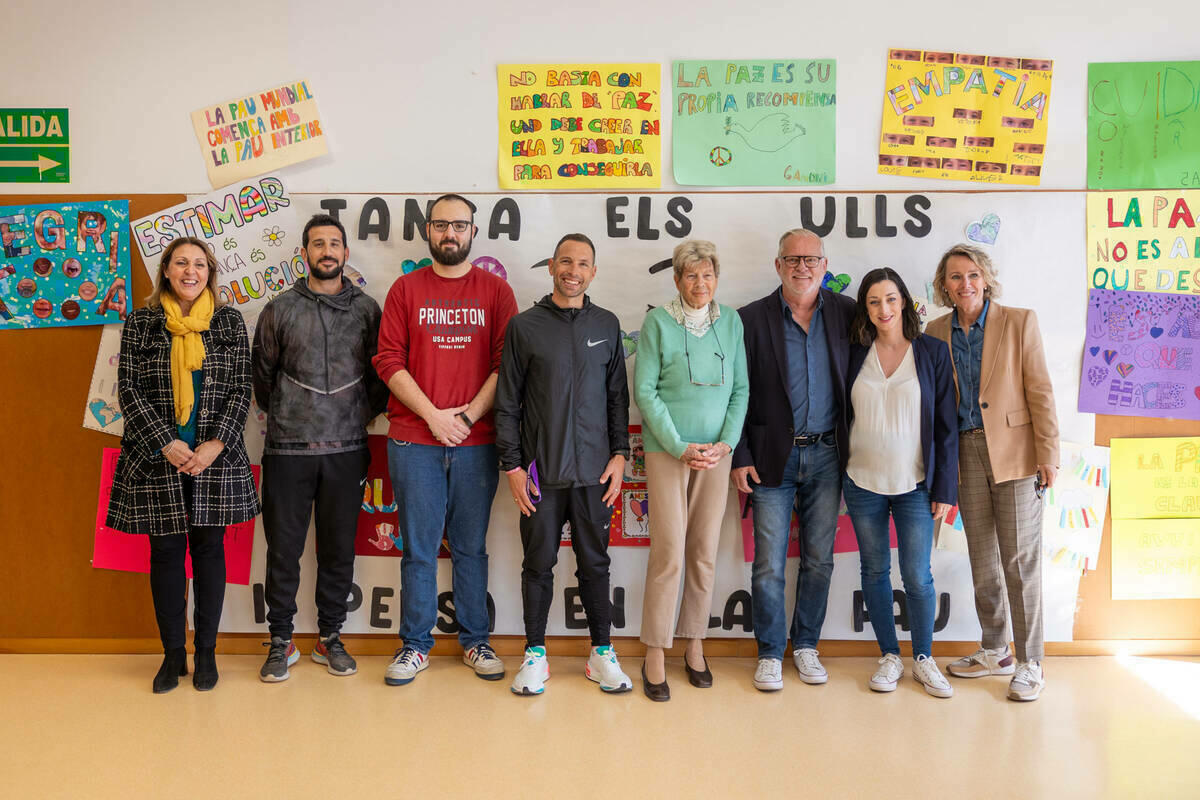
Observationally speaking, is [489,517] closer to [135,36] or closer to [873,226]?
[873,226]

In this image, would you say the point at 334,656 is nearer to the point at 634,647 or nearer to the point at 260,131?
the point at 634,647

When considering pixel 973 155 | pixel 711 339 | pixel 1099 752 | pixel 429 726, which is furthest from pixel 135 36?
pixel 1099 752

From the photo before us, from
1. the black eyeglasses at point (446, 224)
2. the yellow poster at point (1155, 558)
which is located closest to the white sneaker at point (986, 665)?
the yellow poster at point (1155, 558)

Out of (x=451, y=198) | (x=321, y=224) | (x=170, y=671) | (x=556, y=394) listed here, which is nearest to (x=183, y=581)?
(x=170, y=671)

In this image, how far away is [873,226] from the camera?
2953 millimetres

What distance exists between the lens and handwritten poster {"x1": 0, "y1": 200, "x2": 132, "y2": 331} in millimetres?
2988

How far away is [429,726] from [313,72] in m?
2.44

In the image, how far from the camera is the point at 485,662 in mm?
2771

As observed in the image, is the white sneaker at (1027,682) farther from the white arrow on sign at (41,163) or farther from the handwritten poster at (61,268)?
the white arrow on sign at (41,163)

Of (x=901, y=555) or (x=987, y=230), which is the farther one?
(x=987, y=230)

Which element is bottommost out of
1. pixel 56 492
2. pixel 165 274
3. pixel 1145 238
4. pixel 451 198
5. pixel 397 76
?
pixel 56 492

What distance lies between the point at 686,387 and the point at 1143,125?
2089mm

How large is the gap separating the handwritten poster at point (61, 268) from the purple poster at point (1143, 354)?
Result: 3.79 meters

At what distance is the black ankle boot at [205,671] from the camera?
2.65 metres
